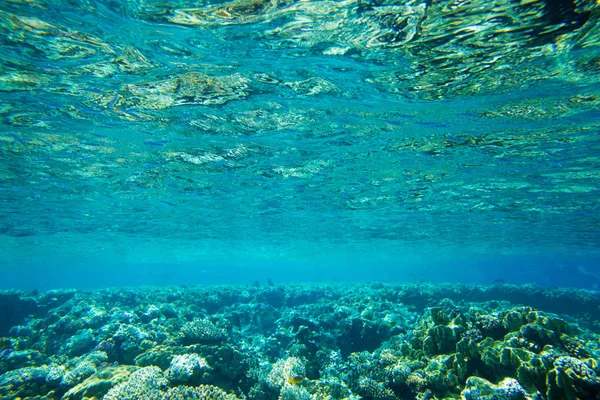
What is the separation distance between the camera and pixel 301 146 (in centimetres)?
1409

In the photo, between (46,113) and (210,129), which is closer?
(46,113)

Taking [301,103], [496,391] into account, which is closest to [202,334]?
[496,391]

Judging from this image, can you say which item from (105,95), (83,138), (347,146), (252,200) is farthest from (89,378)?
(252,200)

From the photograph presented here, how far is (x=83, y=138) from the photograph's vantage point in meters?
12.9

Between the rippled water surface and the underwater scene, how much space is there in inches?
2.8

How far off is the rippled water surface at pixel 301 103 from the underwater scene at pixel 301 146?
0.07 meters

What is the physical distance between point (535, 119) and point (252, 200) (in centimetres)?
1752

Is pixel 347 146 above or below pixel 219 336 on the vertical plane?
above

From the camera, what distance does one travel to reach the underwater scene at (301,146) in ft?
22.9

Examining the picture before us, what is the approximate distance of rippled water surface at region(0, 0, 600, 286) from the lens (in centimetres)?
729

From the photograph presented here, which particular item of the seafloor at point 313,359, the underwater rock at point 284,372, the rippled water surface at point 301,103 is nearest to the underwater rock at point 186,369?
the seafloor at point 313,359

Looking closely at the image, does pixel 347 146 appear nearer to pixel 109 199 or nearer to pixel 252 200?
pixel 252 200

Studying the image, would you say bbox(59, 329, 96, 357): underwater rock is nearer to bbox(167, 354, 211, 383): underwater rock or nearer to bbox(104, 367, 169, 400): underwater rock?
bbox(104, 367, 169, 400): underwater rock

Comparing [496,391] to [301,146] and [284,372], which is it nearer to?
[284,372]
